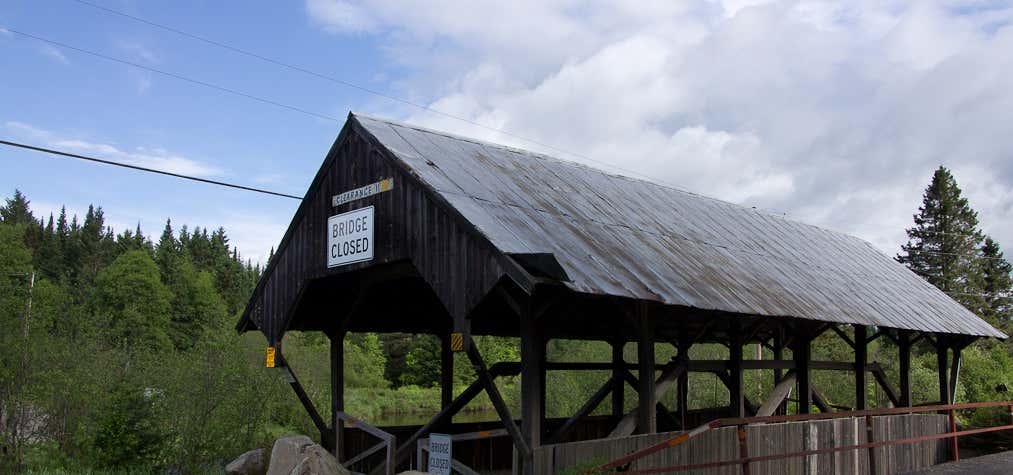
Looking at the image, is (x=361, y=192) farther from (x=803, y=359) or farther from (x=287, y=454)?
(x=803, y=359)

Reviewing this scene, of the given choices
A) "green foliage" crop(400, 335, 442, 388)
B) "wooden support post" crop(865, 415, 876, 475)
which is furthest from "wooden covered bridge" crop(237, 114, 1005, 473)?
"green foliage" crop(400, 335, 442, 388)


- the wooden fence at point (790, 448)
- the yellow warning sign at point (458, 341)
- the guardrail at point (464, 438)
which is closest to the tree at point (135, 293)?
the guardrail at point (464, 438)

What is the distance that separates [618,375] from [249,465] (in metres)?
6.64

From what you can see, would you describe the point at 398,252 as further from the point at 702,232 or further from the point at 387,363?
the point at 387,363

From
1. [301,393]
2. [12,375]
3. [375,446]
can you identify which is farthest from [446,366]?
[12,375]

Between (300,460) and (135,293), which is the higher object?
(135,293)

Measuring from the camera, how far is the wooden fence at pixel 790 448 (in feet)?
34.0

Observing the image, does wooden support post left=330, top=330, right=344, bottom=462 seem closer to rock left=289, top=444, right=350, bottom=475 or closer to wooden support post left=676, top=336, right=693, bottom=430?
rock left=289, top=444, right=350, bottom=475

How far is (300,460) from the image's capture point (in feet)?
41.4

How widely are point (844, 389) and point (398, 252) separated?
25.3m

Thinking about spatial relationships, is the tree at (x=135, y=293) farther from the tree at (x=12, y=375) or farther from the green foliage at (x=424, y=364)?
the tree at (x=12, y=375)

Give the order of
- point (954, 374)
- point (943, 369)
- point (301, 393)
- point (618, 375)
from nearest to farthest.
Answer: point (301, 393) → point (618, 375) → point (943, 369) → point (954, 374)

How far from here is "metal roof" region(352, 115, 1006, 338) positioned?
10883 mm

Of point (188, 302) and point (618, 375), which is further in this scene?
point (188, 302)
